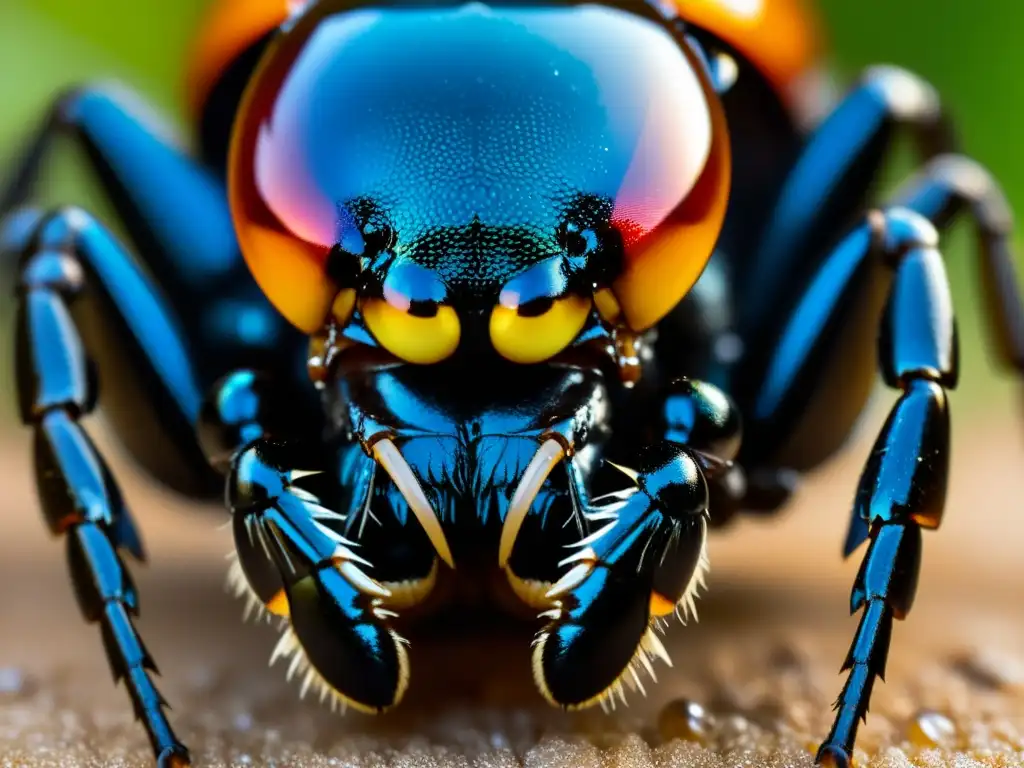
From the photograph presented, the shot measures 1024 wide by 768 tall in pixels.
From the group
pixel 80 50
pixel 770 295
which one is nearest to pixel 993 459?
pixel 770 295

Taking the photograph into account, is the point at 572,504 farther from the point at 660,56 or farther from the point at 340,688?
the point at 660,56

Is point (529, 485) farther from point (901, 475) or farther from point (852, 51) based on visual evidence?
point (852, 51)

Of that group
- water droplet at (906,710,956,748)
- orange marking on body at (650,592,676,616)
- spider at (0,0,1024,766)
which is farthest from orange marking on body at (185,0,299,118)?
water droplet at (906,710,956,748)

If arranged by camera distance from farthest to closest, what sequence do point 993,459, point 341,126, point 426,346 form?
point 993,459
point 341,126
point 426,346

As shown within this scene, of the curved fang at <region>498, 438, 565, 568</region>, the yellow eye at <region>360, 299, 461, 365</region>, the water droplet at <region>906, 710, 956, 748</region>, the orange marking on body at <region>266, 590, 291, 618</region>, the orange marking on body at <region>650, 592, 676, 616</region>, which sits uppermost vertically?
the yellow eye at <region>360, 299, 461, 365</region>

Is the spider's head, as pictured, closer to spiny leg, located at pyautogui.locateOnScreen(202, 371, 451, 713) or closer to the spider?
the spider
